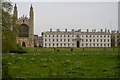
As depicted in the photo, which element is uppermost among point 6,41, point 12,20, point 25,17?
point 25,17

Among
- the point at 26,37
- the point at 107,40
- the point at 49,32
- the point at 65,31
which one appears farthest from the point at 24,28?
the point at 107,40

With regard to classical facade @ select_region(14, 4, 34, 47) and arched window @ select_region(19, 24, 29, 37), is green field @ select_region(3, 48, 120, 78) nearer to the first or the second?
classical facade @ select_region(14, 4, 34, 47)

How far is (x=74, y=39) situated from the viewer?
316ft

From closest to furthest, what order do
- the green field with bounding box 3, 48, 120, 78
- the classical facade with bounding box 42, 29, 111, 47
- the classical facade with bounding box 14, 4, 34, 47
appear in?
the green field with bounding box 3, 48, 120, 78 < the classical facade with bounding box 14, 4, 34, 47 < the classical facade with bounding box 42, 29, 111, 47

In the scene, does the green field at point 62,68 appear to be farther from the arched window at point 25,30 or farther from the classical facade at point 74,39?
the classical facade at point 74,39

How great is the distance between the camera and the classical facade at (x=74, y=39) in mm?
95750

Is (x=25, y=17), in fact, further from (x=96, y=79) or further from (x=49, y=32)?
(x=96, y=79)

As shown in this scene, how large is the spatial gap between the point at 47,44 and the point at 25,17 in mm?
18491

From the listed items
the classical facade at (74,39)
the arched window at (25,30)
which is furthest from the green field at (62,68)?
the classical facade at (74,39)

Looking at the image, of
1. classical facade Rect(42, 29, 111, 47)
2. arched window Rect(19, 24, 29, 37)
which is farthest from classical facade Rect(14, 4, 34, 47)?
classical facade Rect(42, 29, 111, 47)

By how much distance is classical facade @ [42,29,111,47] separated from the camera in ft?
314

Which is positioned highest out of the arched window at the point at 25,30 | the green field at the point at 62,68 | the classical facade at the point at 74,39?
the arched window at the point at 25,30

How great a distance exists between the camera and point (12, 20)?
Result: 22.3 m

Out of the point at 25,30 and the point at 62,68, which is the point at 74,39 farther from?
the point at 62,68
